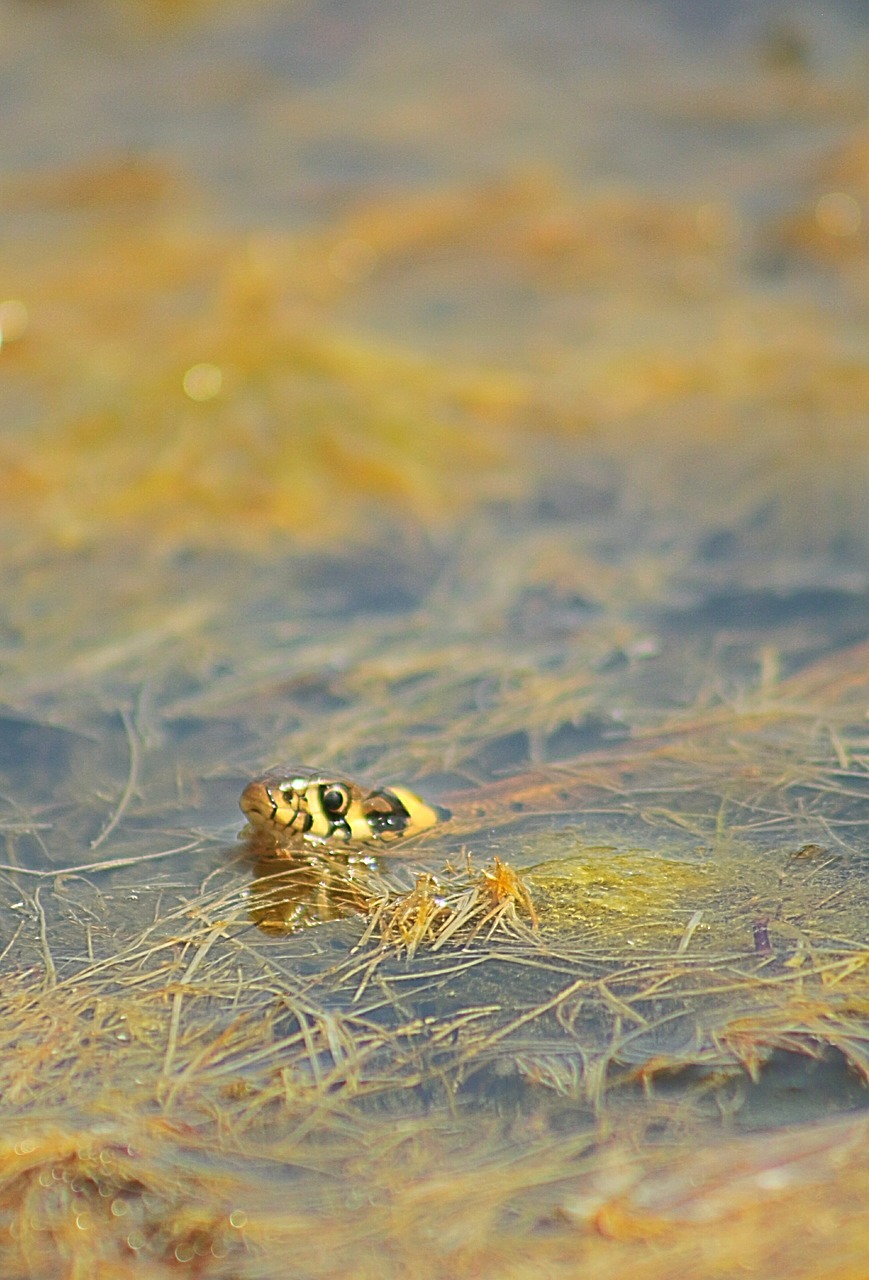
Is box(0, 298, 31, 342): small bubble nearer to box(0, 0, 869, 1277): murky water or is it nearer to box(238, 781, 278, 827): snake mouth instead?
box(0, 0, 869, 1277): murky water

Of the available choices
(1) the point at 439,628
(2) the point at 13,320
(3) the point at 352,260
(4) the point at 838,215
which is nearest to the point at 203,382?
(2) the point at 13,320

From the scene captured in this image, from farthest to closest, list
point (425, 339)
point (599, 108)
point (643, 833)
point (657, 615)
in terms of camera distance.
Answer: point (599, 108) < point (425, 339) < point (657, 615) < point (643, 833)

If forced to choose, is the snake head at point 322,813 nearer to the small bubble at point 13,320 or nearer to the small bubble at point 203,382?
the small bubble at point 203,382

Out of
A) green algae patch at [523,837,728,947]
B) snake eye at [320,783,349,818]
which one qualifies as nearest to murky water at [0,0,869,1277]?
green algae patch at [523,837,728,947]

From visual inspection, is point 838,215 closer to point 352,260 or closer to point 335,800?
point 352,260

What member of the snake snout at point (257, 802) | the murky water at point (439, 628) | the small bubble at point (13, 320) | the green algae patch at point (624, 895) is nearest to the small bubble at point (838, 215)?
the murky water at point (439, 628)

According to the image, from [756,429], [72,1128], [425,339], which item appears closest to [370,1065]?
[72,1128]

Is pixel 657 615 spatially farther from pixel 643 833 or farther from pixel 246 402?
pixel 246 402
